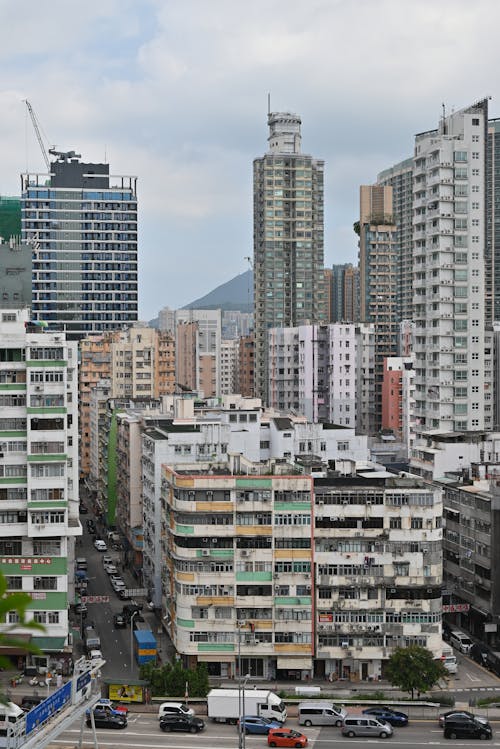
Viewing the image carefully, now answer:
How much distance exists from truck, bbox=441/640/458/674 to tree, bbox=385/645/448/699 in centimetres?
430

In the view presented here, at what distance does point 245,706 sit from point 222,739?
224 centimetres

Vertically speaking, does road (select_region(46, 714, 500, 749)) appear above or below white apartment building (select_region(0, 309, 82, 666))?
below

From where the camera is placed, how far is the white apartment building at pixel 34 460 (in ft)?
190

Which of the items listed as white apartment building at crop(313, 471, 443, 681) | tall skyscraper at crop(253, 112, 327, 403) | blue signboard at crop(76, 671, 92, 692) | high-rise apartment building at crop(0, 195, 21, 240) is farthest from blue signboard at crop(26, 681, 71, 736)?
high-rise apartment building at crop(0, 195, 21, 240)

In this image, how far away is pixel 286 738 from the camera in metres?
45.7

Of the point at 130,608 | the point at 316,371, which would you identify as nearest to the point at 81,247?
the point at 316,371

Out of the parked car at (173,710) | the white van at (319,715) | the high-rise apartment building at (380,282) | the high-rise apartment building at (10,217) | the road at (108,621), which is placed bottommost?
the road at (108,621)

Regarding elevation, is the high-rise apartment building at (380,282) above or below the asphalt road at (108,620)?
above

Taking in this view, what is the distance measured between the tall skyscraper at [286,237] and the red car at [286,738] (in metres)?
99.8

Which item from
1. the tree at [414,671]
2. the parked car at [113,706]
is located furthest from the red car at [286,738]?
the tree at [414,671]

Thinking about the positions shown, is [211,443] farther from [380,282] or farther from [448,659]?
[380,282]

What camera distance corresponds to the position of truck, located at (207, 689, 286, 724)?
160ft

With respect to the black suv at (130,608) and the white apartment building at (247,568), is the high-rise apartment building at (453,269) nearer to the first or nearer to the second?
the black suv at (130,608)

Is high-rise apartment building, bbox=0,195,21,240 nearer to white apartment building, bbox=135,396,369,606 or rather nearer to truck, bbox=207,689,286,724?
white apartment building, bbox=135,396,369,606
